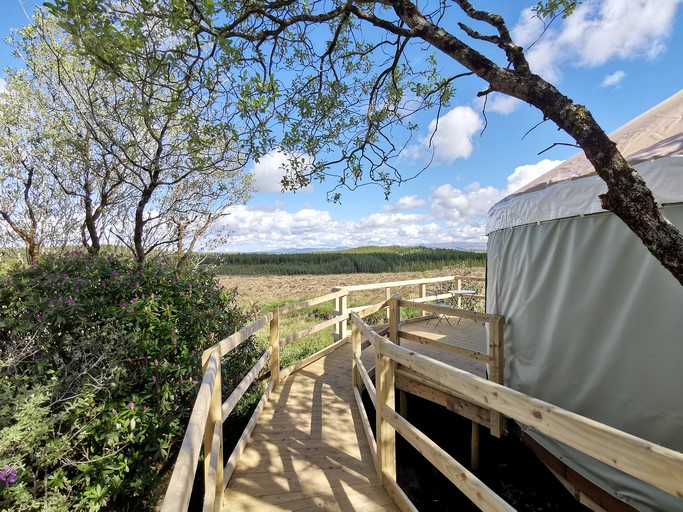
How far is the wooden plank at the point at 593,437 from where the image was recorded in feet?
2.87

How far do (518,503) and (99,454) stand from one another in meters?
4.18

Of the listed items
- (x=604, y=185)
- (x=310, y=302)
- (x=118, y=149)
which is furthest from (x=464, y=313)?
(x=118, y=149)

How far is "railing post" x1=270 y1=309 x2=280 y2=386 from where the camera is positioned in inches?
161

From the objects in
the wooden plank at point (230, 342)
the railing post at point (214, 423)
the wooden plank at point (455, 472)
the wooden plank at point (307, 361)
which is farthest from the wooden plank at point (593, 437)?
the wooden plank at point (307, 361)

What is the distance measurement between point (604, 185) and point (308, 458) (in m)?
3.34

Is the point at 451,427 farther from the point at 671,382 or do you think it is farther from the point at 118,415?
the point at 118,415

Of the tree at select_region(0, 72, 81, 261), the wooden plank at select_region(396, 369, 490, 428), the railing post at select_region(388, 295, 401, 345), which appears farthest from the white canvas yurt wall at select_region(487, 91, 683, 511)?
the tree at select_region(0, 72, 81, 261)

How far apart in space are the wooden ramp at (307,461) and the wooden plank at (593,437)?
53.0 inches

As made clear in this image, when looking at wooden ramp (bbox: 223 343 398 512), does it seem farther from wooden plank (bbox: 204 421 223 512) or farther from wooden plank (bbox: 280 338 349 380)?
wooden plank (bbox: 280 338 349 380)

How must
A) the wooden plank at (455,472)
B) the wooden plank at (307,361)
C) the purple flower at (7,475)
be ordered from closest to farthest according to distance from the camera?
the wooden plank at (455,472), the purple flower at (7,475), the wooden plank at (307,361)

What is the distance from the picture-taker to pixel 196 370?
3.28 meters

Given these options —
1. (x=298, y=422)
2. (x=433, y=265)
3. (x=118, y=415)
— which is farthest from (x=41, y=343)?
(x=433, y=265)

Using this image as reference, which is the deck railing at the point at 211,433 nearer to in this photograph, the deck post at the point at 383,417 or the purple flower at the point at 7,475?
the purple flower at the point at 7,475

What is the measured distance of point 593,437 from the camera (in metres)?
1.05
